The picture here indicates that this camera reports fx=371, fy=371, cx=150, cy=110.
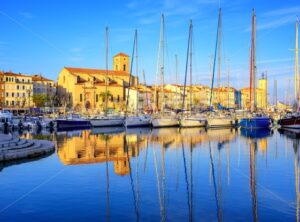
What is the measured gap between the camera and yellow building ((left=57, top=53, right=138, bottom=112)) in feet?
336

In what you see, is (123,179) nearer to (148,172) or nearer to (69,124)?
(148,172)

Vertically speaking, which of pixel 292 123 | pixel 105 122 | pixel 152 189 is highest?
pixel 292 123

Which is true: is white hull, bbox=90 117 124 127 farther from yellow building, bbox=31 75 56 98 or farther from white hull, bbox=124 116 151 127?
yellow building, bbox=31 75 56 98

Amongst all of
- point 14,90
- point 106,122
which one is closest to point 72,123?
point 106,122

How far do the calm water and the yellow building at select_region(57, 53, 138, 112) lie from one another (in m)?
81.8

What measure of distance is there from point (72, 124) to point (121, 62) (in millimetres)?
77348

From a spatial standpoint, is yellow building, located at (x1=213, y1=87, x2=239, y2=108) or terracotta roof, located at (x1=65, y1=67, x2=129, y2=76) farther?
terracotta roof, located at (x1=65, y1=67, x2=129, y2=76)

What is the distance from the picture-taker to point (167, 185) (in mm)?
11633

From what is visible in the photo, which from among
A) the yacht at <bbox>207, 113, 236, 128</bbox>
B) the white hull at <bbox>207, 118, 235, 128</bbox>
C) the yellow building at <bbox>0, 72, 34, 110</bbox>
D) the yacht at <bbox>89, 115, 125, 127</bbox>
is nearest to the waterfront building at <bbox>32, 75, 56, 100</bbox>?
the yellow building at <bbox>0, 72, 34, 110</bbox>

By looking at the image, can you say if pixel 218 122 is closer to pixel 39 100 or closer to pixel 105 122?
pixel 105 122

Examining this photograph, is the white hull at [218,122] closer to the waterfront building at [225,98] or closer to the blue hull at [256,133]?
the blue hull at [256,133]

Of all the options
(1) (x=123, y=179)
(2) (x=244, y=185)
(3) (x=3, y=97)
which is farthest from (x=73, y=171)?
(3) (x=3, y=97)

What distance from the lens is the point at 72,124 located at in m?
51.3

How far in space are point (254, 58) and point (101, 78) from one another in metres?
75.8
